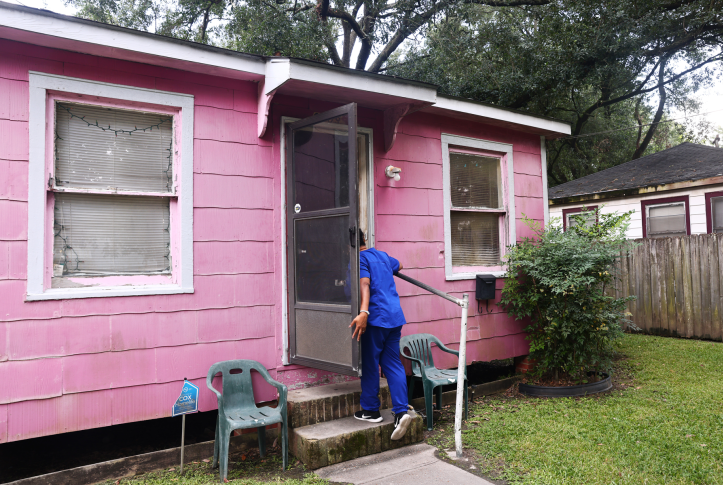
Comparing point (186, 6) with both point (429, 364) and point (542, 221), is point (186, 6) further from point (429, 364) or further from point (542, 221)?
point (429, 364)

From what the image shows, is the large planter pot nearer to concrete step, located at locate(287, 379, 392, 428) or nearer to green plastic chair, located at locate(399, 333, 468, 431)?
green plastic chair, located at locate(399, 333, 468, 431)

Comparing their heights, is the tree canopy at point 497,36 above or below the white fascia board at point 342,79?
above

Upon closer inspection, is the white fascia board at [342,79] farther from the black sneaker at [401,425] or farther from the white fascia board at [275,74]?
the black sneaker at [401,425]

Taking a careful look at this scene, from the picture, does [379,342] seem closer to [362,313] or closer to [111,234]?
[362,313]

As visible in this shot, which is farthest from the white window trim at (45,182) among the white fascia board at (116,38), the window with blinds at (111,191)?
the white fascia board at (116,38)

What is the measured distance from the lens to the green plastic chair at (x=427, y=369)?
13.9 feet

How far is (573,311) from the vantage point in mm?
5066

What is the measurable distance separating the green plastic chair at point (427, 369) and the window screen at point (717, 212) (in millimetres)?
6773

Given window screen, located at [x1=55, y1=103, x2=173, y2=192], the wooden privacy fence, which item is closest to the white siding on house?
the wooden privacy fence

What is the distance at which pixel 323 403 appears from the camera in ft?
12.5

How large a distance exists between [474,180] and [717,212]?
6143mm

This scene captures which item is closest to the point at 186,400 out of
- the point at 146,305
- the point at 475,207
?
the point at 146,305

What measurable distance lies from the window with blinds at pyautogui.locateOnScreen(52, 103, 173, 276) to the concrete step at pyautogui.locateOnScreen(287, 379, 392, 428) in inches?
56.3

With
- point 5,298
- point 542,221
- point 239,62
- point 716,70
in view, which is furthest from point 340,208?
point 716,70
